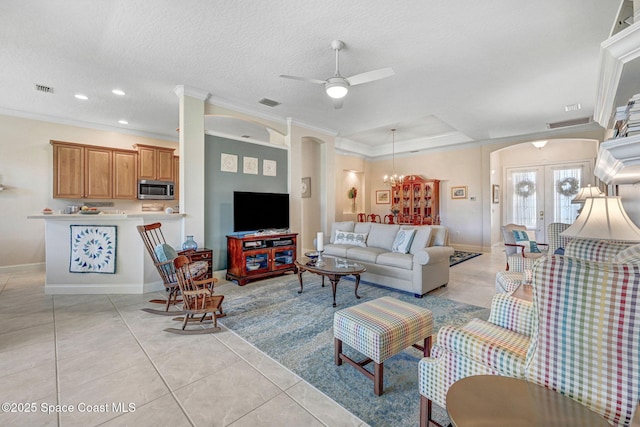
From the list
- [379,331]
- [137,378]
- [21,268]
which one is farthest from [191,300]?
[21,268]

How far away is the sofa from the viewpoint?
3.71m

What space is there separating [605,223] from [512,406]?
1.82 meters

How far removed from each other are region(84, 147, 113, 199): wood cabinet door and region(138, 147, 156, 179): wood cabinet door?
53 cm

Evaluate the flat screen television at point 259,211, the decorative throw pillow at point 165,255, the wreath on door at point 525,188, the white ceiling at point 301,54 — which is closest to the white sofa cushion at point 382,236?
the flat screen television at point 259,211

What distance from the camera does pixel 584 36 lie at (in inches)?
112

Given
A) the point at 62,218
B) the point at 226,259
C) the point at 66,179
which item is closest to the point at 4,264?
the point at 66,179

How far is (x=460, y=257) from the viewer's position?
6477 millimetres

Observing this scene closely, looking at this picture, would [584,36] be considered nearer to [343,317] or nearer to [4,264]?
[343,317]

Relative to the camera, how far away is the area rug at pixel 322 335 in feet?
5.54

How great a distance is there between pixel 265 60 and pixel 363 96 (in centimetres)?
174

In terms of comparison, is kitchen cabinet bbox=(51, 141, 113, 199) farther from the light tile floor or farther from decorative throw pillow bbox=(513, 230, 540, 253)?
decorative throw pillow bbox=(513, 230, 540, 253)

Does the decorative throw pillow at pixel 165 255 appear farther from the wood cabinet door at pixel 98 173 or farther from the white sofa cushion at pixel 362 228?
the wood cabinet door at pixel 98 173

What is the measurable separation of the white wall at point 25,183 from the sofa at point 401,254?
5619 millimetres

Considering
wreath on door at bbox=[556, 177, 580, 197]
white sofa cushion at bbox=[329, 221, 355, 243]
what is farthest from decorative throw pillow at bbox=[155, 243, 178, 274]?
wreath on door at bbox=[556, 177, 580, 197]
